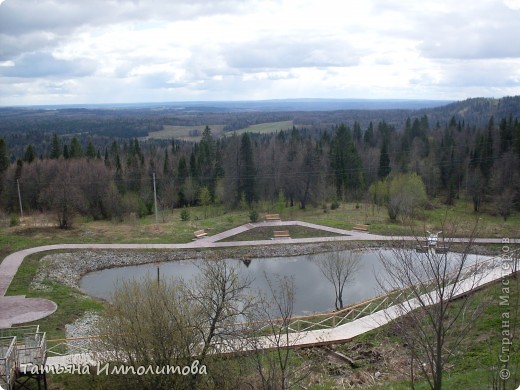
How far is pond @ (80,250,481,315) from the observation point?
23828 millimetres

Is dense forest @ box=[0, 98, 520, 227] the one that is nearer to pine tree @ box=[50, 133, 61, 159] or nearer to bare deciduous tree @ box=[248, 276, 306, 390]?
pine tree @ box=[50, 133, 61, 159]

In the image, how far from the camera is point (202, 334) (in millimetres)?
12664

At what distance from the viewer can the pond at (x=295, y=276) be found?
2383 centimetres

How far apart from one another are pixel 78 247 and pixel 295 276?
1455 cm

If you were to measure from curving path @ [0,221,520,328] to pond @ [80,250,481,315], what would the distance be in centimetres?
248

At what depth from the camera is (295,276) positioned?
1067 inches

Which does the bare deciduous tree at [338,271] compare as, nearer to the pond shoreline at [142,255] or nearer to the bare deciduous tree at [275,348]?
the bare deciduous tree at [275,348]

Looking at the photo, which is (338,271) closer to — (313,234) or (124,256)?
(313,234)

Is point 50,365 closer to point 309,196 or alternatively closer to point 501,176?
point 309,196

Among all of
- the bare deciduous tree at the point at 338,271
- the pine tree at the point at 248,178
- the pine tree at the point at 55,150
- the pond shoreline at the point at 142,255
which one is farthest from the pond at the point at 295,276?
the pine tree at the point at 55,150

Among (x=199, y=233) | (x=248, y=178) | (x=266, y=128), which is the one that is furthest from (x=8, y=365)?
(x=266, y=128)

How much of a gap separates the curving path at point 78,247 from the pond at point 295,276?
248 cm

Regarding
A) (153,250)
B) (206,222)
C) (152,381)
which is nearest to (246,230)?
(206,222)

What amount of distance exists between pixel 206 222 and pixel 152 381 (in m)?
27.8
